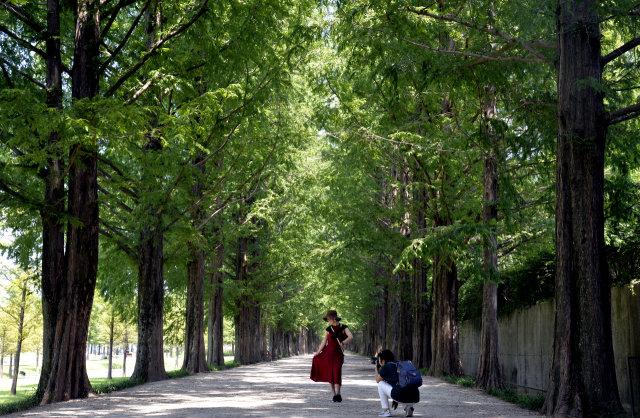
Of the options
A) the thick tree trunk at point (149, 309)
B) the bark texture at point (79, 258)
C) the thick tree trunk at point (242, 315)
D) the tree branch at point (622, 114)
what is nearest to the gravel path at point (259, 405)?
the bark texture at point (79, 258)

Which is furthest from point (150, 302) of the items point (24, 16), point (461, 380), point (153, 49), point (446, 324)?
point (446, 324)

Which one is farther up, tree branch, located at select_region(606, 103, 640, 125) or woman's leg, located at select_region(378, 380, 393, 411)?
tree branch, located at select_region(606, 103, 640, 125)

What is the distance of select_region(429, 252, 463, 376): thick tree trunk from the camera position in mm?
19250

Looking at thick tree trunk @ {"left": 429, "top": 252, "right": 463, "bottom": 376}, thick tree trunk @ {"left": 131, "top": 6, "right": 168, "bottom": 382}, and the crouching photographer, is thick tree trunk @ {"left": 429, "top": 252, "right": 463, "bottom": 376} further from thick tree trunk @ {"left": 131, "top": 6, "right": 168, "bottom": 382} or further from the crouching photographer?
the crouching photographer

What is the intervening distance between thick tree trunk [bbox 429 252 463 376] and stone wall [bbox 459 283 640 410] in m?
1.78

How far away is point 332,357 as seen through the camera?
11359 millimetres

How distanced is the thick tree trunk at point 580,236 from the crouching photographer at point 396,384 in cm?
221

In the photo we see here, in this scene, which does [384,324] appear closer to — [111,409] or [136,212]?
[136,212]

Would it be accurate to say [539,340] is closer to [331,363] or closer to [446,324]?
[446,324]

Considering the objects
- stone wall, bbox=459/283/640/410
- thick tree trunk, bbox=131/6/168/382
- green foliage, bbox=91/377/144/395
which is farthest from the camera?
thick tree trunk, bbox=131/6/168/382

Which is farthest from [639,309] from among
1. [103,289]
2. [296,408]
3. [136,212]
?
[103,289]

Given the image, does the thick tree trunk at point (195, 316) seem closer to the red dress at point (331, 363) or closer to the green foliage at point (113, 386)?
the green foliage at point (113, 386)

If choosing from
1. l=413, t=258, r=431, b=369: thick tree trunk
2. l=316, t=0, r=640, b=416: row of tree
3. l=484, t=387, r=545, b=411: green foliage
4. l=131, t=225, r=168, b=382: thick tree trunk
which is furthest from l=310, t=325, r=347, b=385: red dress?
l=413, t=258, r=431, b=369: thick tree trunk

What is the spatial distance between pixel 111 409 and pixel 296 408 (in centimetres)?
316
